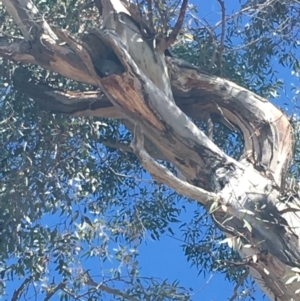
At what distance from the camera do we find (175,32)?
5242mm

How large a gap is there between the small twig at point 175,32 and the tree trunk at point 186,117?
Answer: 0.07ft

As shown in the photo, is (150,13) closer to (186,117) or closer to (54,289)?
(186,117)

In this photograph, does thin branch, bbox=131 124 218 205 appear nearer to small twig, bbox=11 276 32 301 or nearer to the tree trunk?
the tree trunk

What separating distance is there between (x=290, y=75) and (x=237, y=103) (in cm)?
190

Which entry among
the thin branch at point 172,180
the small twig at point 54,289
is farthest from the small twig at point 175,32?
the small twig at point 54,289

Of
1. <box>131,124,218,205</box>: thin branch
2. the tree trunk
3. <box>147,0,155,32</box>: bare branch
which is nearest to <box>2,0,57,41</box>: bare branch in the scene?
the tree trunk

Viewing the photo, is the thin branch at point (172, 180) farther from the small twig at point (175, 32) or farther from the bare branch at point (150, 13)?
the bare branch at point (150, 13)

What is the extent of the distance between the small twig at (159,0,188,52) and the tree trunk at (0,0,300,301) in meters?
0.02

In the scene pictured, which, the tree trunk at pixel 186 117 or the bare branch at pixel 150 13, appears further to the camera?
the bare branch at pixel 150 13

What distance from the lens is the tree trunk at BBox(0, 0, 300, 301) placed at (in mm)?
4105

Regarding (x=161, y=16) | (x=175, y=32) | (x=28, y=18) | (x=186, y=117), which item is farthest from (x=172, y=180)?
(x=28, y=18)

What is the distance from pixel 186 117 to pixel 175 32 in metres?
0.63

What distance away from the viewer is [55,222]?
19.5ft

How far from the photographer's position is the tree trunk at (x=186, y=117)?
162 inches
